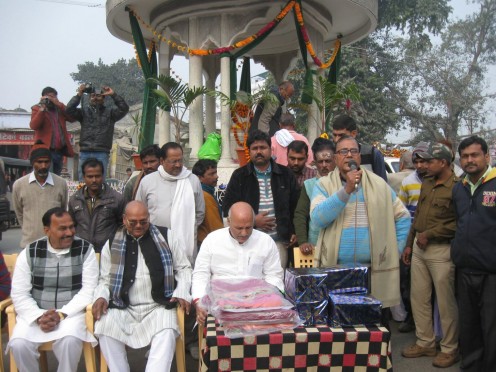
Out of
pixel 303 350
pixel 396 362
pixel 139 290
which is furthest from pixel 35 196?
pixel 396 362

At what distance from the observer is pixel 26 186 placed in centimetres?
500

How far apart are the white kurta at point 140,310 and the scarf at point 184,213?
19.7 inches

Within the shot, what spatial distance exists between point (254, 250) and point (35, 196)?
256 centimetres

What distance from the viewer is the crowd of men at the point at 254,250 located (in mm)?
3635

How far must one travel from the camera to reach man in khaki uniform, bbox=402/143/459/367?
418 cm

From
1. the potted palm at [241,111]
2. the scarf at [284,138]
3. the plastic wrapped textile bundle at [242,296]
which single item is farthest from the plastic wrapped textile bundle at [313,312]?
the potted palm at [241,111]

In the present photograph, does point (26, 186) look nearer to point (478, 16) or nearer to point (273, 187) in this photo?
point (273, 187)

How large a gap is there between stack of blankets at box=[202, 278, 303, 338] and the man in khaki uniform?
5.96ft

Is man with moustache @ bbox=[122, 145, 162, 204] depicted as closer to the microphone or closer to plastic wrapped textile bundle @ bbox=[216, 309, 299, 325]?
the microphone

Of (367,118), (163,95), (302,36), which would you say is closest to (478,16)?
(367,118)

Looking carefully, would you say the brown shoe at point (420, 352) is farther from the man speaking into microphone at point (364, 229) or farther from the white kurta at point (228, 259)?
the white kurta at point (228, 259)

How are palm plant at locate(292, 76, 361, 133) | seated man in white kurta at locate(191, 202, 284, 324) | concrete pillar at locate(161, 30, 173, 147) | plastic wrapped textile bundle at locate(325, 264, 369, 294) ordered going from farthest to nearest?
concrete pillar at locate(161, 30, 173, 147) < palm plant at locate(292, 76, 361, 133) < seated man in white kurta at locate(191, 202, 284, 324) < plastic wrapped textile bundle at locate(325, 264, 369, 294)

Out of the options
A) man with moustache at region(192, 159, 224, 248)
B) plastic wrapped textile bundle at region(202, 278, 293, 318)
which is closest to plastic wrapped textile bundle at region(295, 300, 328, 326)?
plastic wrapped textile bundle at region(202, 278, 293, 318)

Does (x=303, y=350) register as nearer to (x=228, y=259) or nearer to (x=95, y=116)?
Answer: (x=228, y=259)
